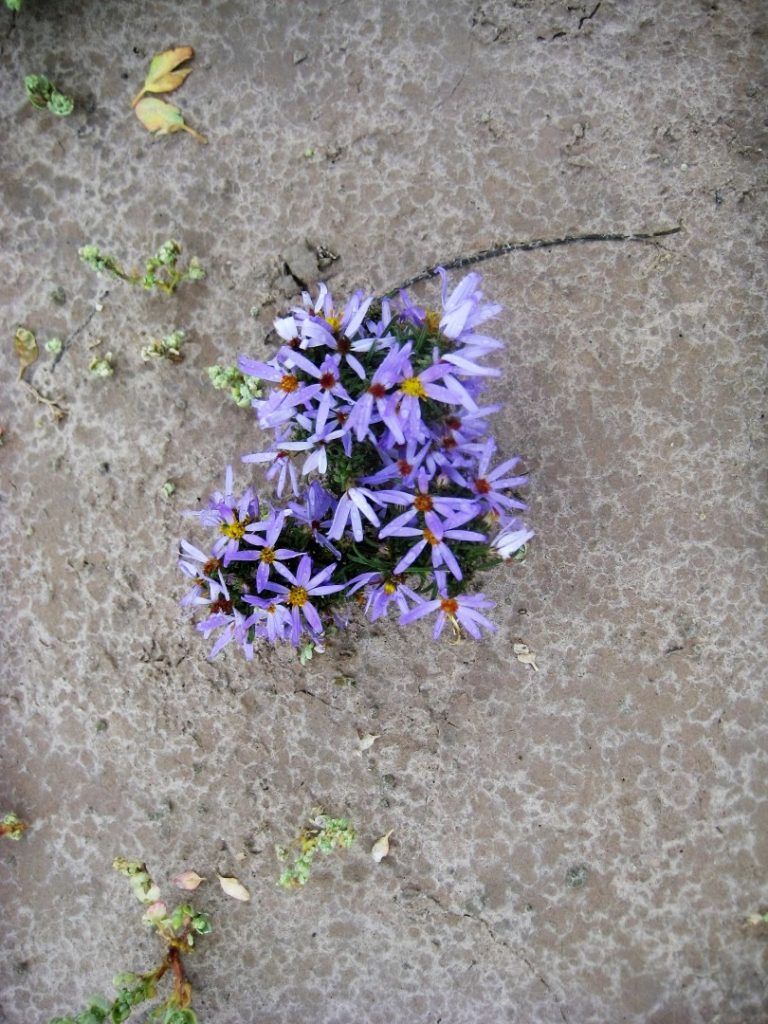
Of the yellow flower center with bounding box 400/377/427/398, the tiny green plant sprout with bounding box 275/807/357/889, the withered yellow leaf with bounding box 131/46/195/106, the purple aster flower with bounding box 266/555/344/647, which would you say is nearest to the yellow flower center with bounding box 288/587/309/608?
the purple aster flower with bounding box 266/555/344/647

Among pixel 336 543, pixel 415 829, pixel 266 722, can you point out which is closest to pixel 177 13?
pixel 336 543

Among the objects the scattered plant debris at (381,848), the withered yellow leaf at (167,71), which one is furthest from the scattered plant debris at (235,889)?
the withered yellow leaf at (167,71)

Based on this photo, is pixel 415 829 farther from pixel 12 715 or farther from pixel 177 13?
pixel 177 13

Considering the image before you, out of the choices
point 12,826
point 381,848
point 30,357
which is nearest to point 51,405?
point 30,357

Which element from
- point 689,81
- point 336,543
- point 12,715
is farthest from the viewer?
point 12,715

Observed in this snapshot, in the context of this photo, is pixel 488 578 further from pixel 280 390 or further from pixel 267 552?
pixel 280 390

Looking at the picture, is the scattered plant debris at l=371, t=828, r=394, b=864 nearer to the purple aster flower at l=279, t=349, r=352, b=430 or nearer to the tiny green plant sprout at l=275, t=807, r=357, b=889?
the tiny green plant sprout at l=275, t=807, r=357, b=889
